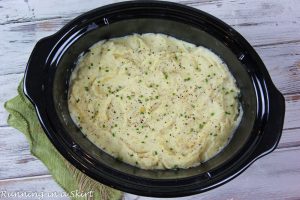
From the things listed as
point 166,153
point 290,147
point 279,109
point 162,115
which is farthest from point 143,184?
point 290,147

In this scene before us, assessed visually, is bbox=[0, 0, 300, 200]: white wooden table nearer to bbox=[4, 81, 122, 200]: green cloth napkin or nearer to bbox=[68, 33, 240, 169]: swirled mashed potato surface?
bbox=[4, 81, 122, 200]: green cloth napkin

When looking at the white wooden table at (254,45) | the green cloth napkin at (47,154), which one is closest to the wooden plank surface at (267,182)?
the white wooden table at (254,45)

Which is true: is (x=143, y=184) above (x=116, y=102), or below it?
below

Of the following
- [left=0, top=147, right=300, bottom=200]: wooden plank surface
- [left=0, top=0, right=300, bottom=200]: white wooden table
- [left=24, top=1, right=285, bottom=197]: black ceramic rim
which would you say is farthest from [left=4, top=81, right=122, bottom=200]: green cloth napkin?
[left=0, top=147, right=300, bottom=200]: wooden plank surface

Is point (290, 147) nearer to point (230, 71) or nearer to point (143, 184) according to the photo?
point (230, 71)

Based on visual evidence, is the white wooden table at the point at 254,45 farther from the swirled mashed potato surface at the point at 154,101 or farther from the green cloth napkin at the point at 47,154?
the swirled mashed potato surface at the point at 154,101

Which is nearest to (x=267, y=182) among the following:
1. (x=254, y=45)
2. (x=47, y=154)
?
(x=254, y=45)

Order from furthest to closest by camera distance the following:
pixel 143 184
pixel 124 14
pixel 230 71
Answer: pixel 230 71, pixel 124 14, pixel 143 184
